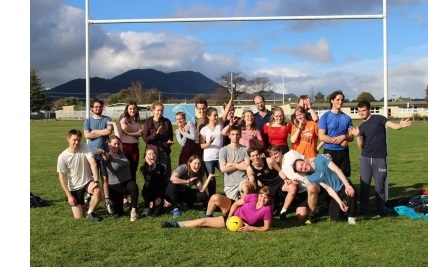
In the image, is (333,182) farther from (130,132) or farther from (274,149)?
(130,132)

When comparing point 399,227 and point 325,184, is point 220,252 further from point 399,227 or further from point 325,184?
point 399,227

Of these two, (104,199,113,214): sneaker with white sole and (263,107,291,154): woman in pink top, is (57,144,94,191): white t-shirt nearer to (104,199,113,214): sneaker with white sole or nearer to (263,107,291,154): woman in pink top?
(104,199,113,214): sneaker with white sole

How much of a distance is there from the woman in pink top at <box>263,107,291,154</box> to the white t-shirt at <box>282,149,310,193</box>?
474 mm

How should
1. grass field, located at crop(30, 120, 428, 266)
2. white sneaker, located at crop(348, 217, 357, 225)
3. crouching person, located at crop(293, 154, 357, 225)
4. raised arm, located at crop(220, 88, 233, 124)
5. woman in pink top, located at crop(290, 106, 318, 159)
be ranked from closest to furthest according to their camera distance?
grass field, located at crop(30, 120, 428, 266)
white sneaker, located at crop(348, 217, 357, 225)
crouching person, located at crop(293, 154, 357, 225)
woman in pink top, located at crop(290, 106, 318, 159)
raised arm, located at crop(220, 88, 233, 124)

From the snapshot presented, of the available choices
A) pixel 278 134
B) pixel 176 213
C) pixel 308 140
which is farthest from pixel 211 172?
pixel 308 140

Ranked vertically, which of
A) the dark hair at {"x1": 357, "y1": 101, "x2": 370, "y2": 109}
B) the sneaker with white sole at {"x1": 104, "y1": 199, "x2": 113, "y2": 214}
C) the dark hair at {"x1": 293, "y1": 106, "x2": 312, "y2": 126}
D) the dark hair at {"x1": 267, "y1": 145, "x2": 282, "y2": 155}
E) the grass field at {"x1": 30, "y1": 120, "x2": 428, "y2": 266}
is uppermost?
the dark hair at {"x1": 357, "y1": 101, "x2": 370, "y2": 109}

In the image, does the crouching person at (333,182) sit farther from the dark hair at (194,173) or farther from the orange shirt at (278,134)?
the dark hair at (194,173)

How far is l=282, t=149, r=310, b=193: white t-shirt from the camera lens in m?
6.00

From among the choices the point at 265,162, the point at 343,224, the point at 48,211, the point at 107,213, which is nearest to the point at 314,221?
the point at 343,224

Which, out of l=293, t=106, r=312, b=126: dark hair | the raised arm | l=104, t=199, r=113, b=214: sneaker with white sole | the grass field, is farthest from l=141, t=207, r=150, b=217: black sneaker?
l=293, t=106, r=312, b=126: dark hair

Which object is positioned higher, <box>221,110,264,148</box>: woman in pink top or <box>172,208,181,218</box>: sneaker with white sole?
<box>221,110,264,148</box>: woman in pink top

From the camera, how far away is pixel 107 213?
6398 millimetres

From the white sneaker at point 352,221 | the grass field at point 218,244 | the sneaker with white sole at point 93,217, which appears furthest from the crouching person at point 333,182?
the sneaker with white sole at point 93,217

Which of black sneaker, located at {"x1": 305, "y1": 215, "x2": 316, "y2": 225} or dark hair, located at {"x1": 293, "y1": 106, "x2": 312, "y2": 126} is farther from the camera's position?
dark hair, located at {"x1": 293, "y1": 106, "x2": 312, "y2": 126}
